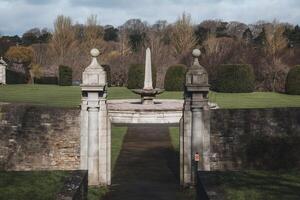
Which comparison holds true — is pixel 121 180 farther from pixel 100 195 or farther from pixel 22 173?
pixel 22 173

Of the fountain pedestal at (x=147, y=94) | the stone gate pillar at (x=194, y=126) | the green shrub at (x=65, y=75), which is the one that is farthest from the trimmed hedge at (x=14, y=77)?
the stone gate pillar at (x=194, y=126)

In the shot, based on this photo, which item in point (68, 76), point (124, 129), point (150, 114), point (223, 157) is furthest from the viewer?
point (68, 76)

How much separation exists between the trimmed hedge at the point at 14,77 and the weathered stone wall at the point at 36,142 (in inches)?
2216

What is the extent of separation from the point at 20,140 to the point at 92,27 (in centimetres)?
7478

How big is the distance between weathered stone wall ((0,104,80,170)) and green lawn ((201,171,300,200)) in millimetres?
4123

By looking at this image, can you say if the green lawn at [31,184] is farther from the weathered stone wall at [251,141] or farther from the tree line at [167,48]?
the tree line at [167,48]

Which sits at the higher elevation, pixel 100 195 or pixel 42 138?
pixel 42 138

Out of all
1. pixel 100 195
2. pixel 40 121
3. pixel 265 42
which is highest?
pixel 265 42

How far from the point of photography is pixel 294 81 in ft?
139

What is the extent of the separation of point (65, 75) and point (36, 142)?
4508 cm

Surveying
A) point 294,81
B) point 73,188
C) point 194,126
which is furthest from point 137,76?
point 73,188

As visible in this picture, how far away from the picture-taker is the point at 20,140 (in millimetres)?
13883

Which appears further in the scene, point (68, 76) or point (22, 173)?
point (68, 76)

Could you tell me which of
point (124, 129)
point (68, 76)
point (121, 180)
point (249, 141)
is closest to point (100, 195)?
point (121, 180)
